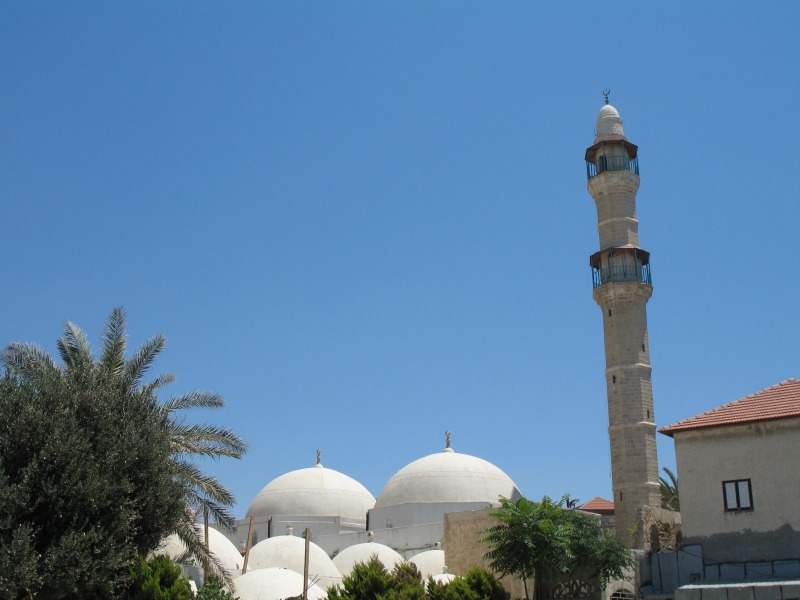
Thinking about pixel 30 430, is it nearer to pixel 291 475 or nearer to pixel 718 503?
pixel 718 503

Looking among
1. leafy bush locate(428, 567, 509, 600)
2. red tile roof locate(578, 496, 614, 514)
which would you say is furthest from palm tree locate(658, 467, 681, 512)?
leafy bush locate(428, 567, 509, 600)

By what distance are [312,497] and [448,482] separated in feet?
18.6

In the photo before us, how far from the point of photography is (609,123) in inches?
1187

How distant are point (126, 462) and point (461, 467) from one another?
1673 centimetres

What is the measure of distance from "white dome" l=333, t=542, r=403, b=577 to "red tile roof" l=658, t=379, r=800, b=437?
8.70 metres

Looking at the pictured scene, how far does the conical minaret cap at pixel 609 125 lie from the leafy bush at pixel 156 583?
67.0 feet

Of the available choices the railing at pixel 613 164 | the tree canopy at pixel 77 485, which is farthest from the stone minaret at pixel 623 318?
the tree canopy at pixel 77 485

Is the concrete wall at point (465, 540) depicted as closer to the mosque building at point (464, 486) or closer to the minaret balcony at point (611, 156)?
the mosque building at point (464, 486)

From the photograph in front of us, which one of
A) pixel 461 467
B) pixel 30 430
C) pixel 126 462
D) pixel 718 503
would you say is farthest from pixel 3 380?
pixel 461 467

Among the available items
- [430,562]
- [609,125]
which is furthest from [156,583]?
[609,125]

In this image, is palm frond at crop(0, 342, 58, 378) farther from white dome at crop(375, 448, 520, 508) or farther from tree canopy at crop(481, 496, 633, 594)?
white dome at crop(375, 448, 520, 508)

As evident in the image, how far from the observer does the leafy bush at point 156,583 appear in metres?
15.5

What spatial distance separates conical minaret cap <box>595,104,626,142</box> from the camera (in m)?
29.8

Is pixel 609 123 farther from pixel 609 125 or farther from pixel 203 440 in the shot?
pixel 203 440
